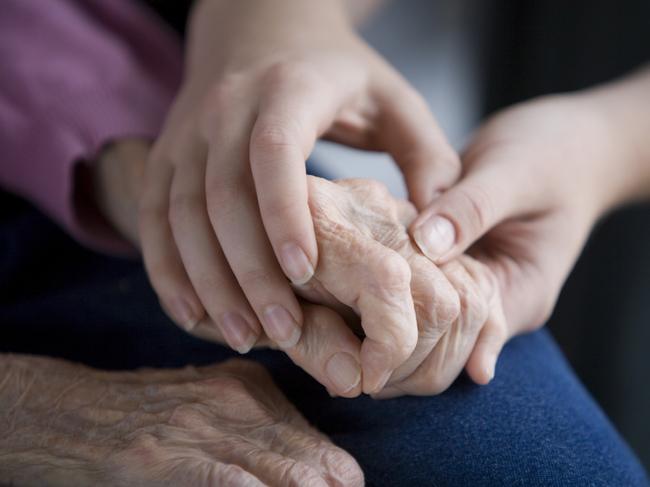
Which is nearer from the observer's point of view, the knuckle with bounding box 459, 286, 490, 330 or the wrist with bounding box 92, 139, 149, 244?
the knuckle with bounding box 459, 286, 490, 330

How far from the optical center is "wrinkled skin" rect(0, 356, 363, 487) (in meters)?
0.52

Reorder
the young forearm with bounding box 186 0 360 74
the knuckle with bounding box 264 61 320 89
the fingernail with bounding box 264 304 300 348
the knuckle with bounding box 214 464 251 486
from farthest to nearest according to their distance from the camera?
the young forearm with bounding box 186 0 360 74
the knuckle with bounding box 264 61 320 89
the fingernail with bounding box 264 304 300 348
the knuckle with bounding box 214 464 251 486

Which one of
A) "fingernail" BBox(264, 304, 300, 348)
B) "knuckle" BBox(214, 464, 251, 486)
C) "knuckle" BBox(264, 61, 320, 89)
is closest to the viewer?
"knuckle" BBox(214, 464, 251, 486)

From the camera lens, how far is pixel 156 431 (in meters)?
0.57

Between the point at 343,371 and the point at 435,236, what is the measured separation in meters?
0.15

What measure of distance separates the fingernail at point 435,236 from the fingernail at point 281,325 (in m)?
0.13

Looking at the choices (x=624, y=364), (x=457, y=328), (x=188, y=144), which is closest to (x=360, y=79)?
(x=188, y=144)

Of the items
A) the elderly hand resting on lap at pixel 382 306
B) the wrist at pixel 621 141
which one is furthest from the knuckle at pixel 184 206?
the wrist at pixel 621 141

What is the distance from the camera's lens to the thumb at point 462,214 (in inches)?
25.3

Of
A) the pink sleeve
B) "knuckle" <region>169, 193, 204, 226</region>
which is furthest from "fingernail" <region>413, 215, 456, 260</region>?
the pink sleeve

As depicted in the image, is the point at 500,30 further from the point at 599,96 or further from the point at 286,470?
the point at 286,470

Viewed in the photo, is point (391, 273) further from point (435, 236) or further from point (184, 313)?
point (184, 313)

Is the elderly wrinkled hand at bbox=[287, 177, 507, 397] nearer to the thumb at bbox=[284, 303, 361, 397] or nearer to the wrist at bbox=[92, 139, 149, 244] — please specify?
the thumb at bbox=[284, 303, 361, 397]

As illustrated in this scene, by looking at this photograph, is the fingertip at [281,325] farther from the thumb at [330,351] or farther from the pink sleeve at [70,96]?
the pink sleeve at [70,96]
